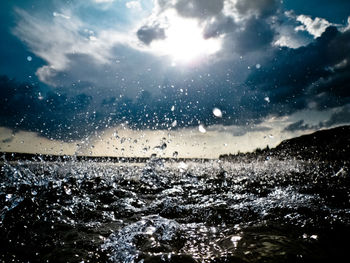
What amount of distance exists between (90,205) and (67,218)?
1.13 m

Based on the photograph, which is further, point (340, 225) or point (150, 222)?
point (150, 222)

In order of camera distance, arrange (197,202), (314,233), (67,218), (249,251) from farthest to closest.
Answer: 1. (197,202)
2. (67,218)
3. (314,233)
4. (249,251)

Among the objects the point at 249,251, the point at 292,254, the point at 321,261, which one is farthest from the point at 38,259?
the point at 321,261

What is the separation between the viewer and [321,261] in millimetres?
2338

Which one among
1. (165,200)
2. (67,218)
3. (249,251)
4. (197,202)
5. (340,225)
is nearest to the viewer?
(249,251)

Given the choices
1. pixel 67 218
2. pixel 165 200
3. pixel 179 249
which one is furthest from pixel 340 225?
pixel 67 218

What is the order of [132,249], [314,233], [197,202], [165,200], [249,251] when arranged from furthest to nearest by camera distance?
[165,200] < [197,202] < [314,233] < [132,249] < [249,251]

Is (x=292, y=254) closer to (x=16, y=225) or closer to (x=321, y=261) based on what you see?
(x=321, y=261)

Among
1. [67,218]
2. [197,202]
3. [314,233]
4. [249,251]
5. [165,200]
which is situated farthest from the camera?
[165,200]

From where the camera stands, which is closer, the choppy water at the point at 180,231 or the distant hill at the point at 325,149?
the choppy water at the point at 180,231

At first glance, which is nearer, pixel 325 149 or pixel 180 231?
pixel 180 231

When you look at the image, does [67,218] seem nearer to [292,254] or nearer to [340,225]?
[292,254]

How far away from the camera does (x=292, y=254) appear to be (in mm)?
2438

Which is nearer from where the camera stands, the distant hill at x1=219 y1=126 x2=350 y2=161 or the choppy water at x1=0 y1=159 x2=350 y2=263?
the choppy water at x1=0 y1=159 x2=350 y2=263
